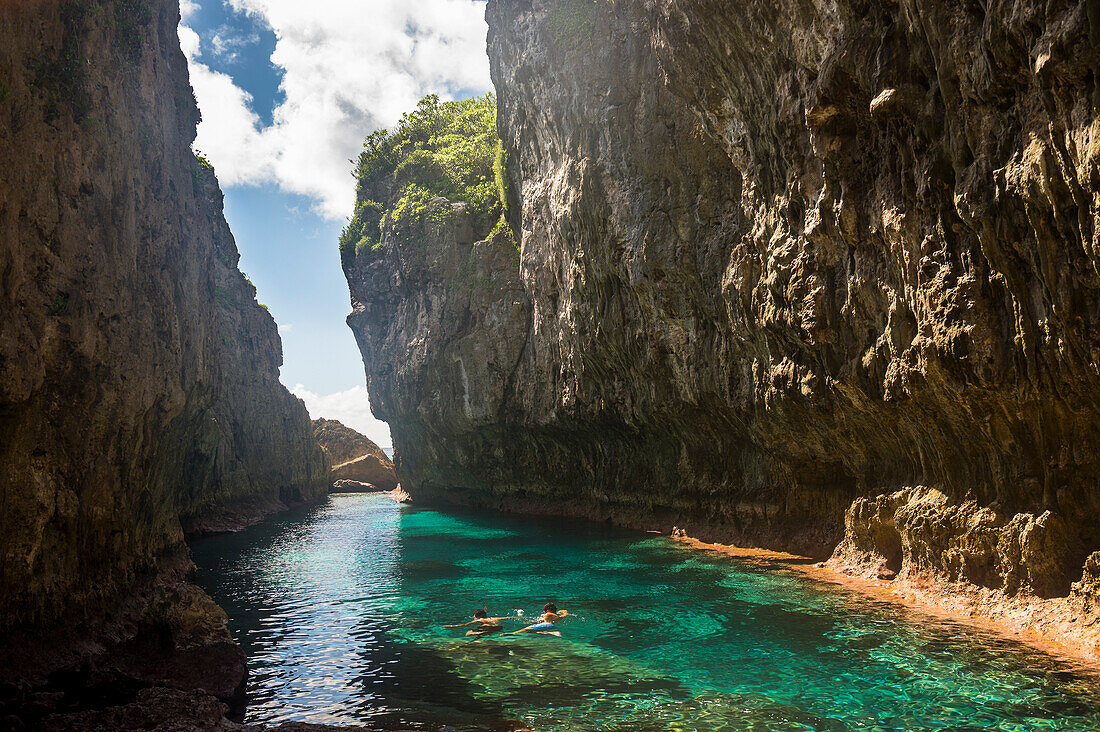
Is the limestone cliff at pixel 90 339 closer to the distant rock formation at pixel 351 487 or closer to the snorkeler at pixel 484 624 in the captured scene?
the snorkeler at pixel 484 624

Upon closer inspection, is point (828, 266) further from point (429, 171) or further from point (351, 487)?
point (351, 487)

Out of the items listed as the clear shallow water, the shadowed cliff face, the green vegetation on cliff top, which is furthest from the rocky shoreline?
the green vegetation on cliff top

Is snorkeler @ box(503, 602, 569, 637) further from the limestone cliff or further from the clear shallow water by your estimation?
the limestone cliff

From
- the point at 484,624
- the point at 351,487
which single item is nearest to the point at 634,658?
the point at 484,624

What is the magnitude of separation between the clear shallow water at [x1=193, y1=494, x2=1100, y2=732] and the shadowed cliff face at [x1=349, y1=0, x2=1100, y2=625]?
9.19 ft

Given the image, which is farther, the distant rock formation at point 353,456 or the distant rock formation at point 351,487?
the distant rock formation at point 353,456

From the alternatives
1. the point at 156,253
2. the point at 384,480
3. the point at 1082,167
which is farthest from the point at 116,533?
the point at 384,480

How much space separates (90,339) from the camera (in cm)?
1348

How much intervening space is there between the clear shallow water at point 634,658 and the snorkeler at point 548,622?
49 centimetres

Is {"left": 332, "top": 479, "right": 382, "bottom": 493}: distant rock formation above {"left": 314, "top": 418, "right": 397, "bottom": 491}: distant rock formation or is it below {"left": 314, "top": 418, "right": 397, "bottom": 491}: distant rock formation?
below

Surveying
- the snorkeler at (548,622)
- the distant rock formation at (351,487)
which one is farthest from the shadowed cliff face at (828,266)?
the distant rock formation at (351,487)

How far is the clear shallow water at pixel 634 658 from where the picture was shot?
1002 cm

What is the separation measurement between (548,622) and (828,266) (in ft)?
34.6

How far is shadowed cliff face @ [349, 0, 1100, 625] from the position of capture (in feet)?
35.6
